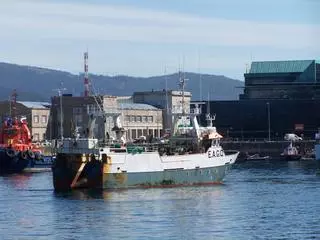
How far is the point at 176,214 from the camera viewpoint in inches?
2539

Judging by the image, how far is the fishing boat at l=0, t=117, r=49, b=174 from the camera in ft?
402

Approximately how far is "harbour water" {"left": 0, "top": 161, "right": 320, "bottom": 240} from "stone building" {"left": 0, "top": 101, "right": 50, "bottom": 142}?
8212cm

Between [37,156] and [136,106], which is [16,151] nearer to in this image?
[37,156]

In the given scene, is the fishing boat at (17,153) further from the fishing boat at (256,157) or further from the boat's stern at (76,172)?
the fishing boat at (256,157)

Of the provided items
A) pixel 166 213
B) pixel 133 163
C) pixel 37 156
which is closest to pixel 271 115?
pixel 37 156

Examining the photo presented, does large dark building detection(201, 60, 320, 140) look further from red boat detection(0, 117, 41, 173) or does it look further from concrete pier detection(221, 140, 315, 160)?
red boat detection(0, 117, 41, 173)

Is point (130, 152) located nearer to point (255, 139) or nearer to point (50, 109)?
point (50, 109)

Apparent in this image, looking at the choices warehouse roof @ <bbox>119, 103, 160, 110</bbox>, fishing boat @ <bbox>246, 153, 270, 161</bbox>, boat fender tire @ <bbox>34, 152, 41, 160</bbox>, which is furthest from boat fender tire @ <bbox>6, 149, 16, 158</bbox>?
fishing boat @ <bbox>246, 153, 270, 161</bbox>

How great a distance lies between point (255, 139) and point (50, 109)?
3875cm

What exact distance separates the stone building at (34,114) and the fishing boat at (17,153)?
41.2 meters

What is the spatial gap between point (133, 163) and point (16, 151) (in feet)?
136

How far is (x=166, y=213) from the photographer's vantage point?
6525 cm

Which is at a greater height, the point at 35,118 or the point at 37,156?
the point at 35,118

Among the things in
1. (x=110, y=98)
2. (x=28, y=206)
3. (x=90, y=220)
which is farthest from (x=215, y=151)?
(x=110, y=98)
